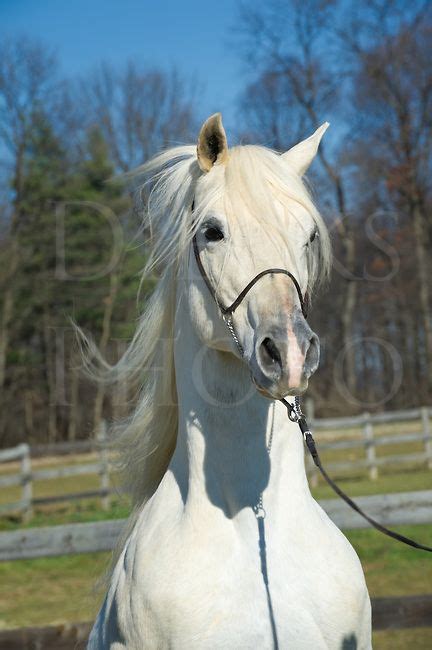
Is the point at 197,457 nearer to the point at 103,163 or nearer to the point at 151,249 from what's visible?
the point at 151,249

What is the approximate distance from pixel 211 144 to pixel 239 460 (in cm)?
93

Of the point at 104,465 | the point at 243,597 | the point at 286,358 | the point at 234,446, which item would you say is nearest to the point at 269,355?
the point at 286,358

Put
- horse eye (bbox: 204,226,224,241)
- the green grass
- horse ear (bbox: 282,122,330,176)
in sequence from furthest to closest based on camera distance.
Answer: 1. the green grass
2. horse ear (bbox: 282,122,330,176)
3. horse eye (bbox: 204,226,224,241)

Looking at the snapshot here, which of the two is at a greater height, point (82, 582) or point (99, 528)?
point (99, 528)

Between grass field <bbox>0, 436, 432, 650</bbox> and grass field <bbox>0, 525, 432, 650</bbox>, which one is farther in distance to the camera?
grass field <bbox>0, 525, 432, 650</bbox>

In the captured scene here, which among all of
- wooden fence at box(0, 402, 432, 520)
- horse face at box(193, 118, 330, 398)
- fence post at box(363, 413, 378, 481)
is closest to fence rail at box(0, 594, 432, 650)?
horse face at box(193, 118, 330, 398)

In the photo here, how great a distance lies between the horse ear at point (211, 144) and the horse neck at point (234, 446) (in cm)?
56

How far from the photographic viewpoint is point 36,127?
27453 millimetres

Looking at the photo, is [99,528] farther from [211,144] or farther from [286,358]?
[286,358]

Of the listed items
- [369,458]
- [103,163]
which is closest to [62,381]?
[103,163]

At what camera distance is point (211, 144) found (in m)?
2.36

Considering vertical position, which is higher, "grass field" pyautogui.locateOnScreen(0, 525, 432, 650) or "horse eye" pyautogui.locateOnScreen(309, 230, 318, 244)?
"horse eye" pyautogui.locateOnScreen(309, 230, 318, 244)

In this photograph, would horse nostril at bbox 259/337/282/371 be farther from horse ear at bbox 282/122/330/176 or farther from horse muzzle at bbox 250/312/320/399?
horse ear at bbox 282/122/330/176

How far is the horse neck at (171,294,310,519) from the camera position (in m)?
2.25
